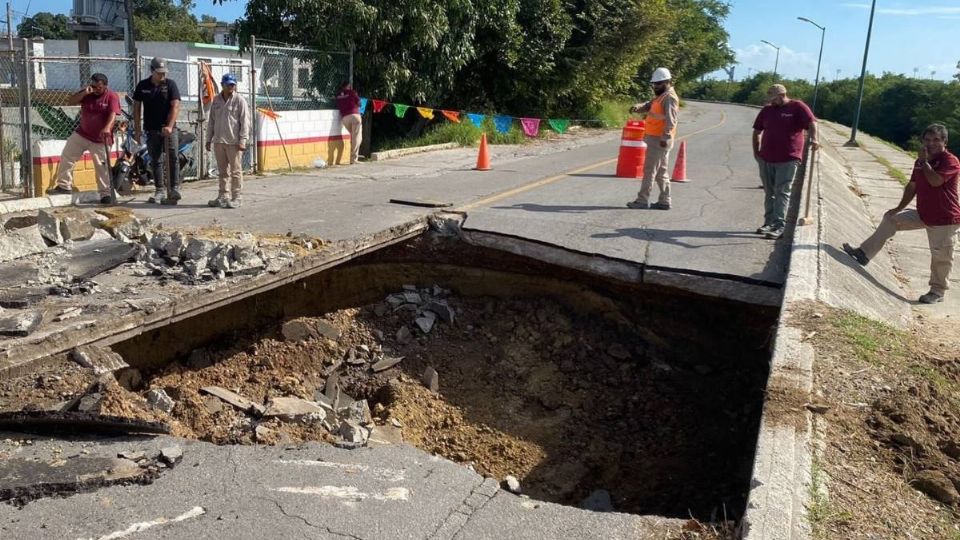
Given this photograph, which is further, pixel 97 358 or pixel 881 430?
pixel 97 358

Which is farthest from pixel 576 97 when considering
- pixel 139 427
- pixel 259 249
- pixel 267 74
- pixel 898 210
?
pixel 139 427

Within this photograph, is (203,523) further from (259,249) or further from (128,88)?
(128,88)

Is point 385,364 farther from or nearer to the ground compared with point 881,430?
nearer to the ground

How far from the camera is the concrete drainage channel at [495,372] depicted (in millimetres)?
6059

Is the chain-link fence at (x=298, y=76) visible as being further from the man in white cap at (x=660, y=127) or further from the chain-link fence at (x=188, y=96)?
the man in white cap at (x=660, y=127)

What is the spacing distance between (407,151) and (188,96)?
18.1 ft

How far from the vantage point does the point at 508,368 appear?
7.90 metres

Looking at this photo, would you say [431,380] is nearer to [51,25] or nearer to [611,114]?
[611,114]

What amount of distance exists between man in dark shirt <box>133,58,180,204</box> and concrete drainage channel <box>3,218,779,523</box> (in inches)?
137

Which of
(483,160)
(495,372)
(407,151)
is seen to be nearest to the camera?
(495,372)

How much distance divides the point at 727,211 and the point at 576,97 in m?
19.5

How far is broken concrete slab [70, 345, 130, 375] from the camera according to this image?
17.0 feet

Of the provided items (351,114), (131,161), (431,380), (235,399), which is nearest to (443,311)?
(431,380)

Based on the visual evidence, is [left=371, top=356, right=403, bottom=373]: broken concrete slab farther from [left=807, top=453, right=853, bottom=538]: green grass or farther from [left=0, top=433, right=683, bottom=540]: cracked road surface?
[left=807, top=453, right=853, bottom=538]: green grass
